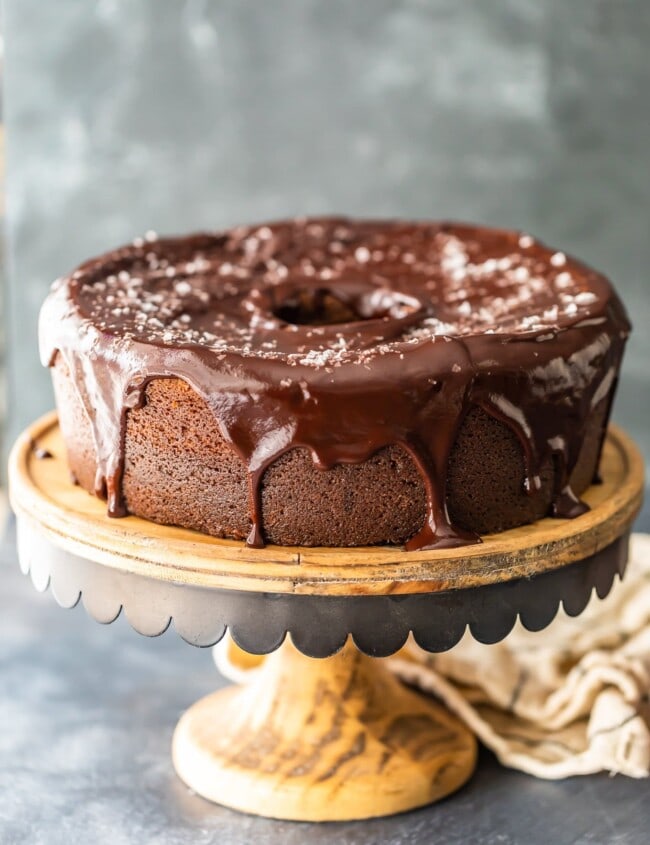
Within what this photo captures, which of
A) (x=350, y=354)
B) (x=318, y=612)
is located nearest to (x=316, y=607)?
(x=318, y=612)

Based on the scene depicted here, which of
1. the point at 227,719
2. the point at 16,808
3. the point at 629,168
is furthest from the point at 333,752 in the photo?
the point at 629,168

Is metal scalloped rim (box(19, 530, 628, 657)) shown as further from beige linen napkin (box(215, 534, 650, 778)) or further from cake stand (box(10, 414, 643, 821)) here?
beige linen napkin (box(215, 534, 650, 778))

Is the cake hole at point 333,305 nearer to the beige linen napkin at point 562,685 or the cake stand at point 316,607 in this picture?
the cake stand at point 316,607

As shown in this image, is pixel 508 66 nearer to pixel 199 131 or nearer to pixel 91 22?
pixel 199 131

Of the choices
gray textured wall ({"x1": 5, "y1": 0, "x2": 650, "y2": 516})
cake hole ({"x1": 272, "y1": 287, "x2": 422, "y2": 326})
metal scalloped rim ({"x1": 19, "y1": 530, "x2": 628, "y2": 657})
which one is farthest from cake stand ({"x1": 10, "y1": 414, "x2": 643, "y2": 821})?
gray textured wall ({"x1": 5, "y1": 0, "x2": 650, "y2": 516})

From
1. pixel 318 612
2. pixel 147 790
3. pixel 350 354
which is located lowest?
pixel 147 790

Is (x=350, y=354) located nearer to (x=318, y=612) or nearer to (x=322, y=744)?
(x=318, y=612)
